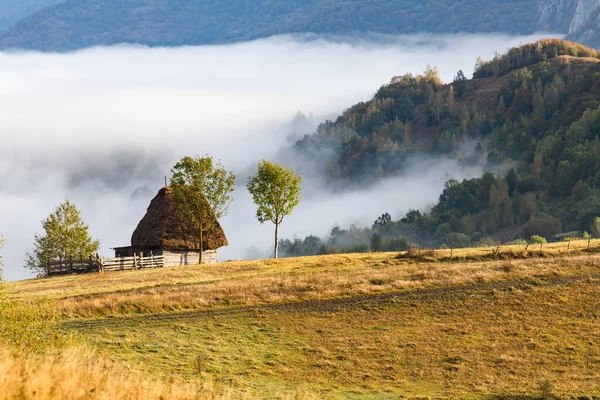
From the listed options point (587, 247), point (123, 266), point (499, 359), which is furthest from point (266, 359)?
point (123, 266)

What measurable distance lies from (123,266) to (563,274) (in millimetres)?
41884

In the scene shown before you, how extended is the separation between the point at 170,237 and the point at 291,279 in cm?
3366

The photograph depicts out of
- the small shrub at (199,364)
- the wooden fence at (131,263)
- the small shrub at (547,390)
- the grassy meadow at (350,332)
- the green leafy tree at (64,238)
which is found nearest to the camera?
the small shrub at (547,390)

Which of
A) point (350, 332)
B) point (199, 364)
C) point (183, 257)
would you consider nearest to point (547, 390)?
point (350, 332)

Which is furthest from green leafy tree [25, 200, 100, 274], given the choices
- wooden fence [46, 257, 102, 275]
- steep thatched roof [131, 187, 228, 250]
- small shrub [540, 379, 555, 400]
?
small shrub [540, 379, 555, 400]

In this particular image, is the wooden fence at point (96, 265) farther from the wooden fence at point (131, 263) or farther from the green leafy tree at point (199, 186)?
the green leafy tree at point (199, 186)

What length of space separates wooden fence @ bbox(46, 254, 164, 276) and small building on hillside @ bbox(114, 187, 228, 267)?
12.3ft

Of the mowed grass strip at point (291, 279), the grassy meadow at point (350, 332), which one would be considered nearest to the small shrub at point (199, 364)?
the grassy meadow at point (350, 332)

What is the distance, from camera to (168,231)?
81.2 metres

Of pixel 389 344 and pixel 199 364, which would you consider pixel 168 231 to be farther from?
pixel 199 364

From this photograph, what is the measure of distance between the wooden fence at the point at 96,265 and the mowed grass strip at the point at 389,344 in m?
33.7

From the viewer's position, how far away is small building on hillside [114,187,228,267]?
80.5m

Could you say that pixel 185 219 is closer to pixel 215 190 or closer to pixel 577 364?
pixel 215 190

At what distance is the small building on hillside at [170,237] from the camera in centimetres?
8050
